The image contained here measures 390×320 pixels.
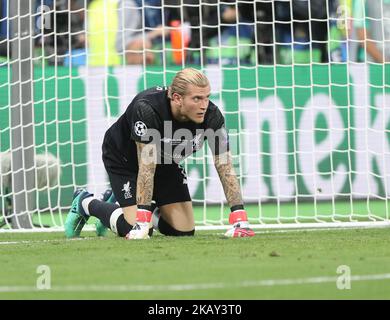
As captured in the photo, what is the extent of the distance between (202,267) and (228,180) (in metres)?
2.02

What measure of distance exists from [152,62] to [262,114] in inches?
56.2

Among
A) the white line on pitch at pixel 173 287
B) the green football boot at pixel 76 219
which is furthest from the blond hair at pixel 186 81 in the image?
the white line on pitch at pixel 173 287

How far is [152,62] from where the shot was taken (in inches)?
468

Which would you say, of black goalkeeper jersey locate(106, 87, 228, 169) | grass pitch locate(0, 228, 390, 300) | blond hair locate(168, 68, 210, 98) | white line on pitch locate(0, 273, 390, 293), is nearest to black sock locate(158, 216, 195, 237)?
grass pitch locate(0, 228, 390, 300)

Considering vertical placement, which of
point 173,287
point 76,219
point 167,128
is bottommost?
point 173,287

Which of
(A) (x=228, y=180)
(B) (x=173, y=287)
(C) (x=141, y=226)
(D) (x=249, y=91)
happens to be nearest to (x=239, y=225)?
(A) (x=228, y=180)

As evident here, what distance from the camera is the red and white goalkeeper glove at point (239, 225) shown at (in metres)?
7.79

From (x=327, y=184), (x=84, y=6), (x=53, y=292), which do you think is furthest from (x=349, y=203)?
(x=53, y=292)

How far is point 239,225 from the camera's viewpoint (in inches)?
310

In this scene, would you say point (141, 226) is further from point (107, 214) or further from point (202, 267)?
point (202, 267)
